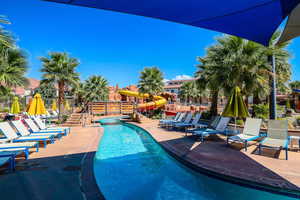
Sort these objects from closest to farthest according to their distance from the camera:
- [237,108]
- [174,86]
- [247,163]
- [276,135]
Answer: [247,163]
[276,135]
[237,108]
[174,86]

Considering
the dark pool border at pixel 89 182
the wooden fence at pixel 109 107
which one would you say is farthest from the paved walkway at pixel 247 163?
the wooden fence at pixel 109 107

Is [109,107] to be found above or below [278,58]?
below

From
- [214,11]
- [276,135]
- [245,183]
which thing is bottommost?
[245,183]

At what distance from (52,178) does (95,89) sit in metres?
20.4

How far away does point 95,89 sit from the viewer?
23562mm

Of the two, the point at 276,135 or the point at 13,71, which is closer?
the point at 276,135

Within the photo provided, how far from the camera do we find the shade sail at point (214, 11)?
272cm

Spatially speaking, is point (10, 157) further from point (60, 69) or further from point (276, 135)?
point (60, 69)

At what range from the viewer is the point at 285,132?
5.90 m

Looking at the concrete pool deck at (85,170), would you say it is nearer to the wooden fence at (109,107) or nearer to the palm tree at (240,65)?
the palm tree at (240,65)

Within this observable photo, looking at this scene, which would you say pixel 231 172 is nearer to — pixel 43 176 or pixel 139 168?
pixel 139 168

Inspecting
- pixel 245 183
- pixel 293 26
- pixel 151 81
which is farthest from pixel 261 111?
pixel 151 81

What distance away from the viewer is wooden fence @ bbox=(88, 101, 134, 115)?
21.6 meters

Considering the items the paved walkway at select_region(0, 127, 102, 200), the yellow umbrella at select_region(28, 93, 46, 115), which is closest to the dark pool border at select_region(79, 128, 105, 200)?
the paved walkway at select_region(0, 127, 102, 200)
